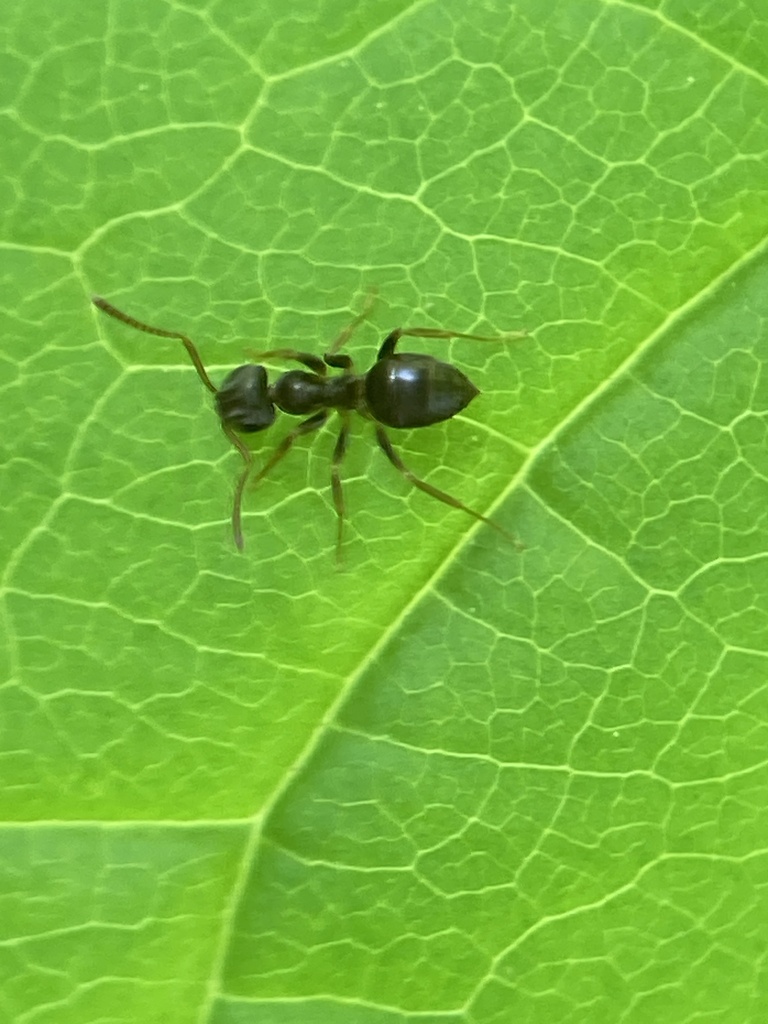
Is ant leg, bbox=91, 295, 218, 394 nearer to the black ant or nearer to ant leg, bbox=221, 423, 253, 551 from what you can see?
the black ant

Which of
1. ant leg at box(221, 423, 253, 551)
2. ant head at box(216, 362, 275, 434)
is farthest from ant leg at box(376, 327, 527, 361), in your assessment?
ant leg at box(221, 423, 253, 551)

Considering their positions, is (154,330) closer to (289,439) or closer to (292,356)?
(292,356)

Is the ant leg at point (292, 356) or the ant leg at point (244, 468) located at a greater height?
the ant leg at point (292, 356)

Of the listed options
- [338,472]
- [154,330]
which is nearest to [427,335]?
[338,472]

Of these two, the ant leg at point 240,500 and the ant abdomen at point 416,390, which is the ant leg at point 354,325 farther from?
the ant leg at point 240,500

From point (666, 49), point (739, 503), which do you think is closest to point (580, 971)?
point (739, 503)

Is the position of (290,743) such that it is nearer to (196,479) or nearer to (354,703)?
(354,703)

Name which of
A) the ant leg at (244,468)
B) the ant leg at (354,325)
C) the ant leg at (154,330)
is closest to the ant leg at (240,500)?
the ant leg at (244,468)
